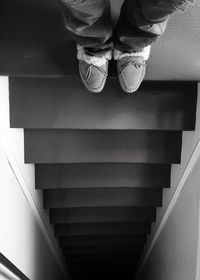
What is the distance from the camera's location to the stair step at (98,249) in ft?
9.84

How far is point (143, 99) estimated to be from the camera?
1.38m

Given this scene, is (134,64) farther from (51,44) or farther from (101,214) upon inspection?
(101,214)

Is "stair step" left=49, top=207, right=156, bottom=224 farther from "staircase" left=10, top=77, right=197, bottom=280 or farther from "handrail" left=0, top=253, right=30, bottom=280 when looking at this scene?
"handrail" left=0, top=253, right=30, bottom=280

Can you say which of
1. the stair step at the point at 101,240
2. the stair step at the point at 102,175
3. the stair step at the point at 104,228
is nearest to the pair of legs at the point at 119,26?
the stair step at the point at 102,175

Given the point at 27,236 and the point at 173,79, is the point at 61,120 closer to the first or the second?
the point at 173,79

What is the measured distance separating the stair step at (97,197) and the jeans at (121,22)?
1119 mm

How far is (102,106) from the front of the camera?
1.37 meters

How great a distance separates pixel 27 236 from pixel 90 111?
894 millimetres

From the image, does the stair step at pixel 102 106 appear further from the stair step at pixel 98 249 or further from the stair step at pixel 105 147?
the stair step at pixel 98 249

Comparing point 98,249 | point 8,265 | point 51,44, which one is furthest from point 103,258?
point 51,44

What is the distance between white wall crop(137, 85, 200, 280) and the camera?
1.47 m

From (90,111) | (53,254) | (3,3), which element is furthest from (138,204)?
(3,3)

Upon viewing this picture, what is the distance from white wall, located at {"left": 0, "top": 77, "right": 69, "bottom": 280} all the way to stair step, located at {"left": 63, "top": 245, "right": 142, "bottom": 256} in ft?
2.67

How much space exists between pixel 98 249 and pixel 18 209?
1812mm
